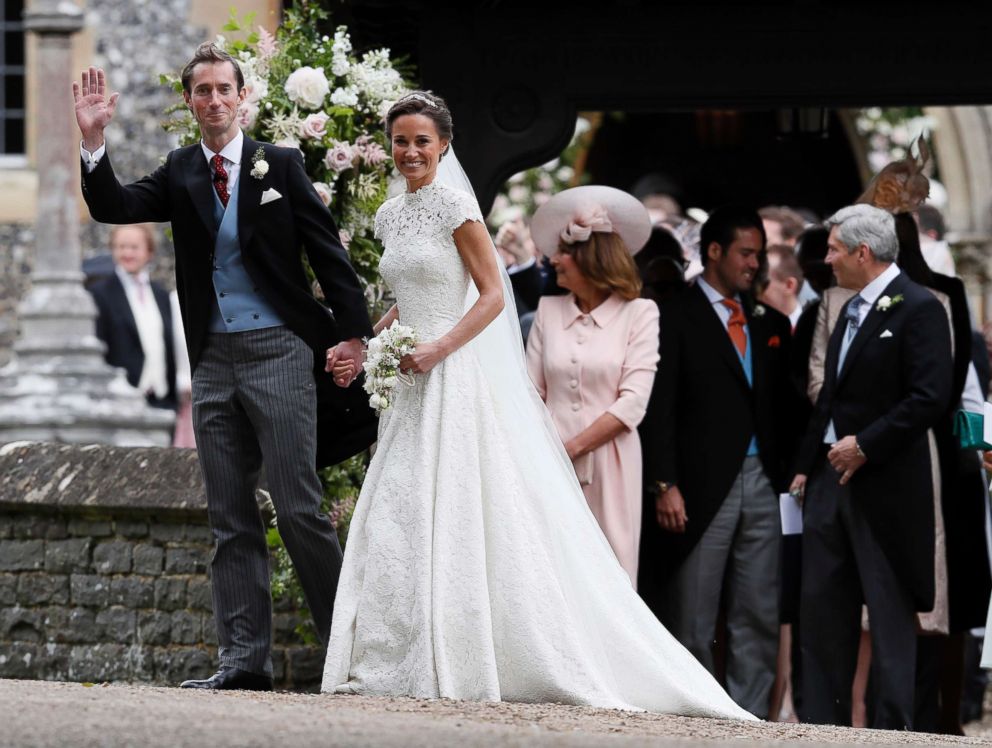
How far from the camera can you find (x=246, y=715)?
6.61 metres

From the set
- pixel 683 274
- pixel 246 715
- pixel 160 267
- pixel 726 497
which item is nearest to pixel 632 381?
pixel 726 497

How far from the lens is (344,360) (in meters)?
8.34

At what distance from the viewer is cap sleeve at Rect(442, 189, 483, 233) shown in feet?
27.6

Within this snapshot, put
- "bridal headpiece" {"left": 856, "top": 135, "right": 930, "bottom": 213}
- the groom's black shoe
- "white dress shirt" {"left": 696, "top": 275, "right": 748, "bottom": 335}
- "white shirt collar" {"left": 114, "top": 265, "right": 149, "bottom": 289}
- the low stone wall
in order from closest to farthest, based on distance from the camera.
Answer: the groom's black shoe < "white dress shirt" {"left": 696, "top": 275, "right": 748, "bottom": 335} < the low stone wall < "bridal headpiece" {"left": 856, "top": 135, "right": 930, "bottom": 213} < "white shirt collar" {"left": 114, "top": 265, "right": 149, "bottom": 289}

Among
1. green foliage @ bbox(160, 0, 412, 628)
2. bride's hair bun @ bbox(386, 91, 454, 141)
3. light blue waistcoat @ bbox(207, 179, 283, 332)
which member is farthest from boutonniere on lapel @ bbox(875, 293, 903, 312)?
light blue waistcoat @ bbox(207, 179, 283, 332)

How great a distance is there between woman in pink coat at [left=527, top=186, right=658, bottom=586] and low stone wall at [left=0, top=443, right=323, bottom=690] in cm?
146

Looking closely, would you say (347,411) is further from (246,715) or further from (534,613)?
(246,715)

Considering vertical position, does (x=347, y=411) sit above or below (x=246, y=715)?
above

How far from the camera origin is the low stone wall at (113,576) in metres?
10.6

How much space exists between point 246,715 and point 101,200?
2.24 m

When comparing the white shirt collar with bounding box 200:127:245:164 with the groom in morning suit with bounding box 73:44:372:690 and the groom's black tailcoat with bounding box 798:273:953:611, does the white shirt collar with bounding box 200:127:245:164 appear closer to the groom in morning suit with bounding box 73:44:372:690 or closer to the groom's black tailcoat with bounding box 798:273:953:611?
the groom in morning suit with bounding box 73:44:372:690

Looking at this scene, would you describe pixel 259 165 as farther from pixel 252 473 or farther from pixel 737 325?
pixel 737 325

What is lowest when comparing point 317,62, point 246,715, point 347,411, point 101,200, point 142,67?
point 246,715

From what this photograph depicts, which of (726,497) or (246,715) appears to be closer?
(246,715)
